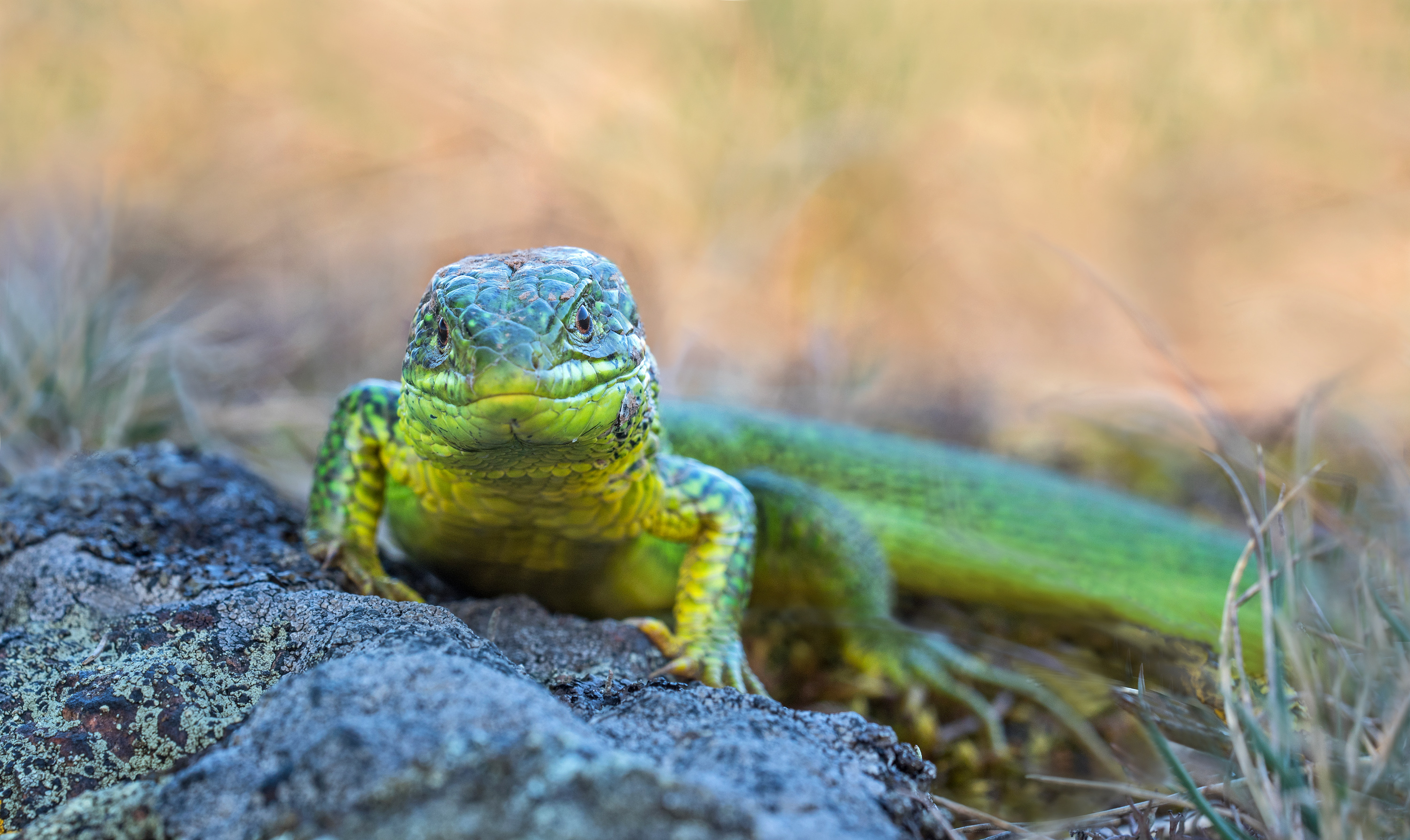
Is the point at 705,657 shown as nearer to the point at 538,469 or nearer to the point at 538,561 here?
the point at 538,561

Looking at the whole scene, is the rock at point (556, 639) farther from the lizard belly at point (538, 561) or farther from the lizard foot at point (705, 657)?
Result: the lizard belly at point (538, 561)

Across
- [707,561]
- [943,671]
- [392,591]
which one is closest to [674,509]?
[707,561]

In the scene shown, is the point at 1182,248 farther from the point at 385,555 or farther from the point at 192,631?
the point at 192,631

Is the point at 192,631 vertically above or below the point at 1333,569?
below

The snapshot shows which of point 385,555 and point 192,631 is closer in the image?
point 192,631

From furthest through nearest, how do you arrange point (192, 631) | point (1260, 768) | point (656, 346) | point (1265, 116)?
point (1265, 116) → point (656, 346) → point (192, 631) → point (1260, 768)

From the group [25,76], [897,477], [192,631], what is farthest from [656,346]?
[25,76]

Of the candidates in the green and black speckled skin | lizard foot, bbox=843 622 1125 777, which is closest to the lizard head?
the green and black speckled skin
